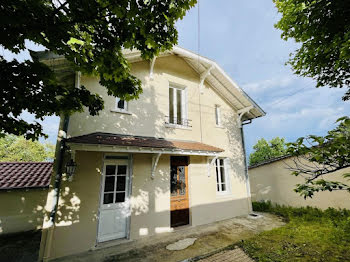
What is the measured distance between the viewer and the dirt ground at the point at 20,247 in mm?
4230

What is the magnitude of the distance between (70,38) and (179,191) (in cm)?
584

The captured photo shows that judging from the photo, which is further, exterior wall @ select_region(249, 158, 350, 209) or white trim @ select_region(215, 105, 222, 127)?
white trim @ select_region(215, 105, 222, 127)

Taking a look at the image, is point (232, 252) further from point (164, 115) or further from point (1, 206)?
point (1, 206)

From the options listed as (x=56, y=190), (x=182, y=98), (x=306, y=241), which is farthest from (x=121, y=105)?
(x=306, y=241)

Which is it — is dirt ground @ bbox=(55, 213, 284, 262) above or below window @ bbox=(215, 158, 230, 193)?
below

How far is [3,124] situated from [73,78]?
10.1 ft

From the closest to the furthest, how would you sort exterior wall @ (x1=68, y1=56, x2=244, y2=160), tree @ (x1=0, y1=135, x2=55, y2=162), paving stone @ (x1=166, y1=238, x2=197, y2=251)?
paving stone @ (x1=166, y1=238, x2=197, y2=251)
exterior wall @ (x1=68, y1=56, x2=244, y2=160)
tree @ (x1=0, y1=135, x2=55, y2=162)

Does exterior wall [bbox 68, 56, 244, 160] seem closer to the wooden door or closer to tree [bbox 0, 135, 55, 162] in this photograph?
the wooden door

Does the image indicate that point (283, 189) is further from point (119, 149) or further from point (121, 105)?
point (121, 105)

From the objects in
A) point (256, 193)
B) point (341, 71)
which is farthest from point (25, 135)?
point (256, 193)

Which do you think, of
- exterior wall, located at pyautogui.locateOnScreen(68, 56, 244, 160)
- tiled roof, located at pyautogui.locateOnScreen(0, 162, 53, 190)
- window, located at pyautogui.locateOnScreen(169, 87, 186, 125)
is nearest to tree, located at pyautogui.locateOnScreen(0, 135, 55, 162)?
tiled roof, located at pyautogui.locateOnScreen(0, 162, 53, 190)

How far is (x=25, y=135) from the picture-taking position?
3012 millimetres

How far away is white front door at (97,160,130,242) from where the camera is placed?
4746mm

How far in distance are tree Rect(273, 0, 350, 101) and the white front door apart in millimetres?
7180
